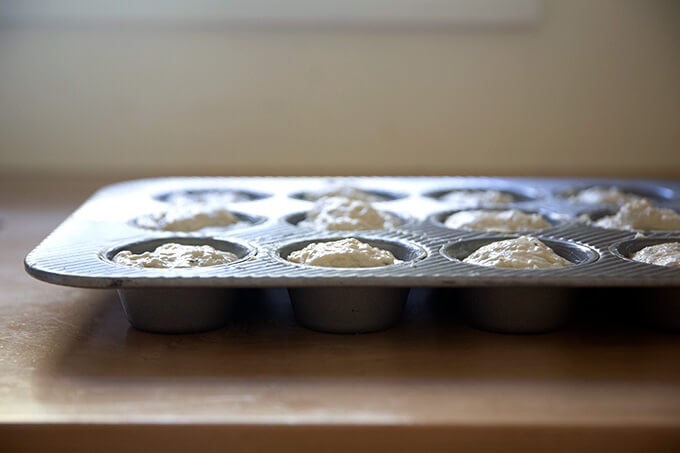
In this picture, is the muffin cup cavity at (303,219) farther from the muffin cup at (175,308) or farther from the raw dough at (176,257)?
the muffin cup at (175,308)

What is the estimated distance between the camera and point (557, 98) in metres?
3.13

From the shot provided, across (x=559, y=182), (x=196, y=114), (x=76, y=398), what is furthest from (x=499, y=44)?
(x=76, y=398)

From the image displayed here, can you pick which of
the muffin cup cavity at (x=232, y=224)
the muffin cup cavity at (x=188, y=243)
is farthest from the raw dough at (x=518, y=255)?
the muffin cup cavity at (x=232, y=224)

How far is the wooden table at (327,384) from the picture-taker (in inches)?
47.4

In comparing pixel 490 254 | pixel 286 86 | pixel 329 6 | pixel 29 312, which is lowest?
pixel 29 312

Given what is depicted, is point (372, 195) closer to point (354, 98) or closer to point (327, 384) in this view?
point (354, 98)

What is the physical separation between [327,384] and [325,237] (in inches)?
19.4

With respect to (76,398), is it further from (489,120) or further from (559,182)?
(489,120)

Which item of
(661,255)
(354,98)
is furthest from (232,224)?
(354,98)

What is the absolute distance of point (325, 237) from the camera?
70.3 inches

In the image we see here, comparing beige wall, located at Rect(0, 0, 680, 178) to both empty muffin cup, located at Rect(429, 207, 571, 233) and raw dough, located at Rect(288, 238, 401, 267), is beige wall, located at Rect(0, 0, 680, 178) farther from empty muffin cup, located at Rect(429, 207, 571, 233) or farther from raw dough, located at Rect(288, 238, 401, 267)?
raw dough, located at Rect(288, 238, 401, 267)

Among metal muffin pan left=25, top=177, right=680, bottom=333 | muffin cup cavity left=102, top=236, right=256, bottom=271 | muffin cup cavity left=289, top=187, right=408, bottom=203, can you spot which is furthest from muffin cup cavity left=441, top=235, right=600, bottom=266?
muffin cup cavity left=289, top=187, right=408, bottom=203

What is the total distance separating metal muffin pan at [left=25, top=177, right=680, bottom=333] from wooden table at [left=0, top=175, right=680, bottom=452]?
4cm

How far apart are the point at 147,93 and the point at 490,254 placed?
179 centimetres
